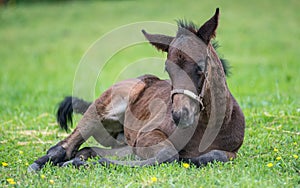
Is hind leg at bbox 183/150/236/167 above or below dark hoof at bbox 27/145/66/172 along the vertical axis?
above

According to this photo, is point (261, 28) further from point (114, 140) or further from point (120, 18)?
point (114, 140)

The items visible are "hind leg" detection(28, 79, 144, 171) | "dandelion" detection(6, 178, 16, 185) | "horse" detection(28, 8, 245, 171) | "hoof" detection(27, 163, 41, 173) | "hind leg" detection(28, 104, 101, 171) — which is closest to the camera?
"dandelion" detection(6, 178, 16, 185)

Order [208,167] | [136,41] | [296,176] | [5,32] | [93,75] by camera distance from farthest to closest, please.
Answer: [5,32] → [136,41] → [93,75] → [208,167] → [296,176]

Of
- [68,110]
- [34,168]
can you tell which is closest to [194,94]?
[34,168]

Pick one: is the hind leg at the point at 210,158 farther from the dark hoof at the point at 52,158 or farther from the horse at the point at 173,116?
the dark hoof at the point at 52,158

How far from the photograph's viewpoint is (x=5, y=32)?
22.9 metres

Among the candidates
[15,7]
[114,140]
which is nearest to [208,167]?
[114,140]

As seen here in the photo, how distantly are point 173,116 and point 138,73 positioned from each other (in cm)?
947

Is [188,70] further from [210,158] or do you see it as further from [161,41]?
[210,158]

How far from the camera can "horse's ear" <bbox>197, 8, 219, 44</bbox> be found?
516cm

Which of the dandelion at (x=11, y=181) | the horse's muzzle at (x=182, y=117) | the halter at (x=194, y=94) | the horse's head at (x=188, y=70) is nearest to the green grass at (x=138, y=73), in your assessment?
the dandelion at (x=11, y=181)

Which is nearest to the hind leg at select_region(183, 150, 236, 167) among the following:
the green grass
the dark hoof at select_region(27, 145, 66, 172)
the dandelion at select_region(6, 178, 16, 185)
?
the green grass

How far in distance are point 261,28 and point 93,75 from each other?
9.13 metres

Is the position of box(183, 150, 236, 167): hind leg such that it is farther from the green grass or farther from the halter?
the halter
